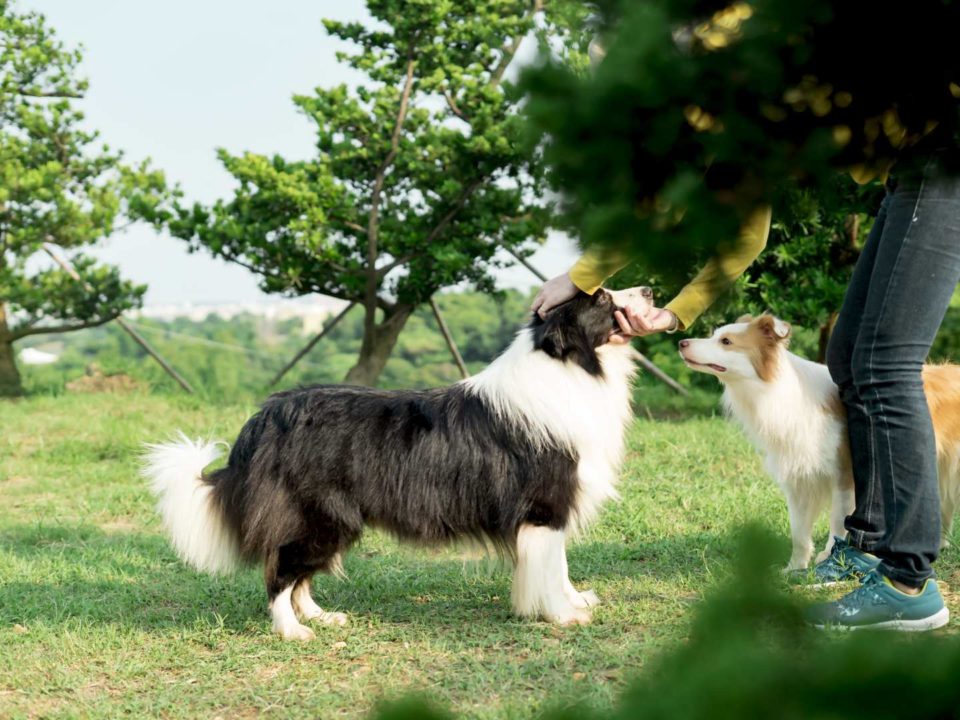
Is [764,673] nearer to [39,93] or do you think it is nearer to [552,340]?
[552,340]

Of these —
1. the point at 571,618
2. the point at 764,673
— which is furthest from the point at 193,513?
the point at 764,673

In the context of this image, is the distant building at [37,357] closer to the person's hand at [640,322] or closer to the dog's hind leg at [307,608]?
the dog's hind leg at [307,608]

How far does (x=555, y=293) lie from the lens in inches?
128

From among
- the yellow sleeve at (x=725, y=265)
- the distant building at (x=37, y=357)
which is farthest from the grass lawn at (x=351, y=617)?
the distant building at (x=37, y=357)

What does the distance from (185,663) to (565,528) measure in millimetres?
1251

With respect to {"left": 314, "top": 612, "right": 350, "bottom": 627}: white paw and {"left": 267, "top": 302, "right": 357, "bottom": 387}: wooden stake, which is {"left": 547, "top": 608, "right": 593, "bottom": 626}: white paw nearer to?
{"left": 314, "top": 612, "right": 350, "bottom": 627}: white paw

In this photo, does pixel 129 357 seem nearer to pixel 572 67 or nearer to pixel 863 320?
pixel 863 320

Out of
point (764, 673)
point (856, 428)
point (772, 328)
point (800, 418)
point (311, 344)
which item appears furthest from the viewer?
point (311, 344)

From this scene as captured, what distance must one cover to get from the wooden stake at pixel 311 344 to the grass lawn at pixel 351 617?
427 cm

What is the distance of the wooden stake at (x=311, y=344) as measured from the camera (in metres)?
9.77

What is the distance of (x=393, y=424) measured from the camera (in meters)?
3.32

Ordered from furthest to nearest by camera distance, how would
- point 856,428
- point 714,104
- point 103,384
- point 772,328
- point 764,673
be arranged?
point 103,384 < point 772,328 < point 856,428 < point 714,104 < point 764,673

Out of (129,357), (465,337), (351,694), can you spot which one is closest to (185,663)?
(351,694)

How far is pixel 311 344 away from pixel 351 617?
6.97 meters
